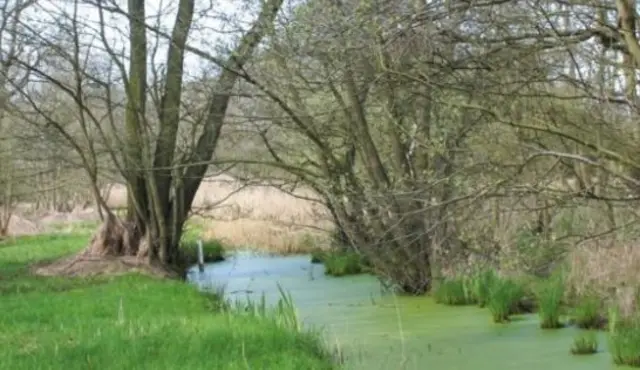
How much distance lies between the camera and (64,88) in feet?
50.8

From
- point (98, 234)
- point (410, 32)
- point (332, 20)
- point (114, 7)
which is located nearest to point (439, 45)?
point (410, 32)

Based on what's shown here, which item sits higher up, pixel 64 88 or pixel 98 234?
pixel 64 88

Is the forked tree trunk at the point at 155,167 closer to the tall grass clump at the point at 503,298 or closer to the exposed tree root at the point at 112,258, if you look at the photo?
the exposed tree root at the point at 112,258

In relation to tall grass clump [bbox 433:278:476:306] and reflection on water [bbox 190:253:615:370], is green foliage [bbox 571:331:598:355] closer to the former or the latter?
reflection on water [bbox 190:253:615:370]

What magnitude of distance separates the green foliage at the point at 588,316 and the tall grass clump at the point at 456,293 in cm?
222

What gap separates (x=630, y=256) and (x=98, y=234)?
10.1 meters

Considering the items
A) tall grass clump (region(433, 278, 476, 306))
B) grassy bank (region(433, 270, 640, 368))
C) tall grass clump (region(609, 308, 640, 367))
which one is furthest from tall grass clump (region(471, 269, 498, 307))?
tall grass clump (region(609, 308, 640, 367))

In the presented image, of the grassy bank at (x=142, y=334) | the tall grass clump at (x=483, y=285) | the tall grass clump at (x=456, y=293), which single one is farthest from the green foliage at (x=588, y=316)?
the grassy bank at (x=142, y=334)

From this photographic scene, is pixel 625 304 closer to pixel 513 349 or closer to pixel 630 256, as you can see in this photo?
pixel 630 256

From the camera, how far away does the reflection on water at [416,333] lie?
834 cm

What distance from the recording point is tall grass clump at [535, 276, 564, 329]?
10077 mm

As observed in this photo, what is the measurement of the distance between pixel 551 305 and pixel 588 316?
41cm

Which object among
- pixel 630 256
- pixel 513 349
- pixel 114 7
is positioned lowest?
pixel 513 349

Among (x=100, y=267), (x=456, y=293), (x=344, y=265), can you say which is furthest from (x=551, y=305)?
(x=100, y=267)
